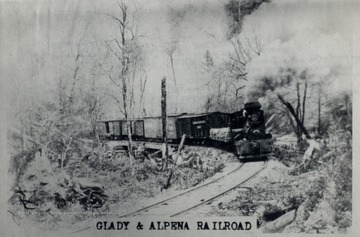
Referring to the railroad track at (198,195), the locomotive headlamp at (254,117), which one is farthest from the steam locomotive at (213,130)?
the railroad track at (198,195)

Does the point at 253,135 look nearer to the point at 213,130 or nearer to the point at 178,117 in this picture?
the point at 213,130

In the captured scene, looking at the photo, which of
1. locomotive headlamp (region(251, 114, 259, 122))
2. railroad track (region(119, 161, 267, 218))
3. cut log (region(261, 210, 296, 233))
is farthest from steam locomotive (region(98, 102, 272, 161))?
cut log (region(261, 210, 296, 233))

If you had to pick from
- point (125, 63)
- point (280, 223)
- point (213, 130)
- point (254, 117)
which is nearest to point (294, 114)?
point (254, 117)

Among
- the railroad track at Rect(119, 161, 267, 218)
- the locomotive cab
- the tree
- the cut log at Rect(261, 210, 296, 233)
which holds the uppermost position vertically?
the tree

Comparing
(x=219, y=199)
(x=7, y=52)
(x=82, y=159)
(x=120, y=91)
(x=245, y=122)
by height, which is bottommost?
(x=219, y=199)

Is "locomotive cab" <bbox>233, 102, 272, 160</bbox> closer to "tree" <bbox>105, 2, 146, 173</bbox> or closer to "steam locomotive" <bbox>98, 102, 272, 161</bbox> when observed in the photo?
"steam locomotive" <bbox>98, 102, 272, 161</bbox>

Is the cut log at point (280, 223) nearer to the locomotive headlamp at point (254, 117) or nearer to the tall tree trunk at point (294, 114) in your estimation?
the tall tree trunk at point (294, 114)

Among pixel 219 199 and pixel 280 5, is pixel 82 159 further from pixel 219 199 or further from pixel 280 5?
pixel 280 5

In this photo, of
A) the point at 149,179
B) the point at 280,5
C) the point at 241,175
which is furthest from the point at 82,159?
the point at 280,5
